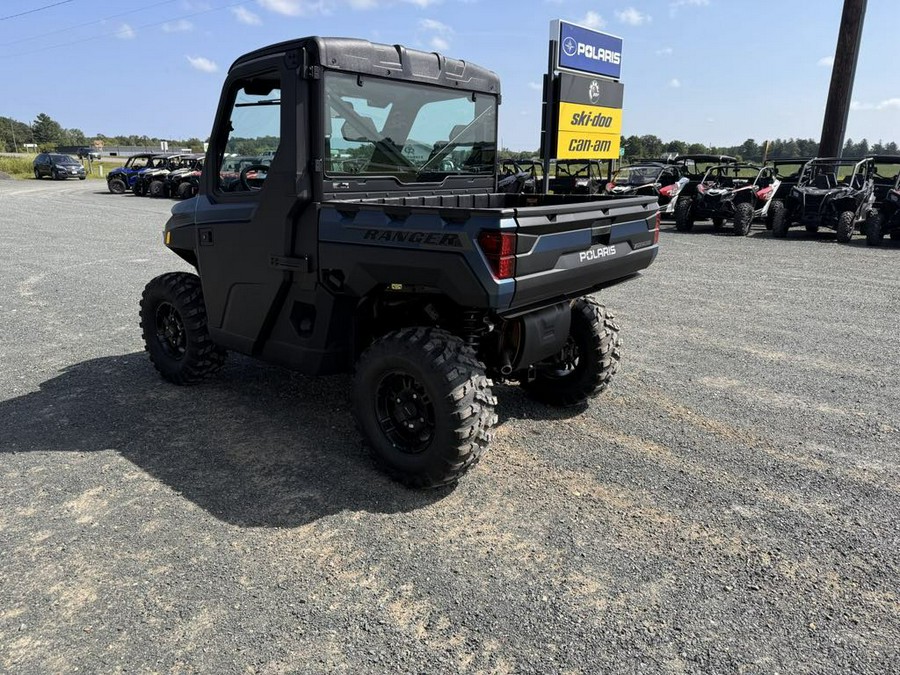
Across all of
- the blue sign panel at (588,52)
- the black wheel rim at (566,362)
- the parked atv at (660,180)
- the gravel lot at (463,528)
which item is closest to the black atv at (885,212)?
the parked atv at (660,180)

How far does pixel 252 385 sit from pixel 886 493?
4273 mm

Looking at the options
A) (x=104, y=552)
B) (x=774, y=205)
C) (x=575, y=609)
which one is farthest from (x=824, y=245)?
(x=104, y=552)

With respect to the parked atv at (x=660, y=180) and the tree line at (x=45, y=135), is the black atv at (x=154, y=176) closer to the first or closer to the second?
the parked atv at (x=660, y=180)

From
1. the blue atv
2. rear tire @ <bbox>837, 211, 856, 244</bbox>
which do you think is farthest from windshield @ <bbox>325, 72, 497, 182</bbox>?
the blue atv

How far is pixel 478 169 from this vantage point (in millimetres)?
4613

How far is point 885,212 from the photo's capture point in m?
13.2

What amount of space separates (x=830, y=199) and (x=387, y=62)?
1349 centimetres

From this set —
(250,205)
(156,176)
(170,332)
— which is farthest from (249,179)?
(156,176)

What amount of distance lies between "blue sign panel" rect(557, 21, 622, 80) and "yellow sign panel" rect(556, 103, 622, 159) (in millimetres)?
699

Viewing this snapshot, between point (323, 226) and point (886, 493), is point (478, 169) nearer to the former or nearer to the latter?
point (323, 226)

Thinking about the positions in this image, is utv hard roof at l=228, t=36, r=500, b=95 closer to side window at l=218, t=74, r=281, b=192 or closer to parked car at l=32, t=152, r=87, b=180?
side window at l=218, t=74, r=281, b=192

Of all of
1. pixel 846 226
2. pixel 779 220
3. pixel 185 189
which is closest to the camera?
pixel 846 226

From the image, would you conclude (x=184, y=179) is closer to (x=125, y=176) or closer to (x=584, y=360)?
(x=125, y=176)

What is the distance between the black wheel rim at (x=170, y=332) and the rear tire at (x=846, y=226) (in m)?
13.7
